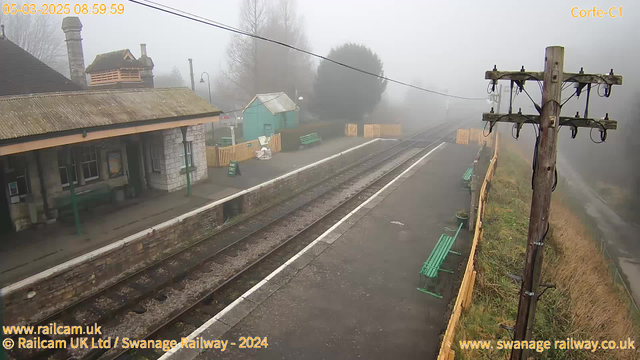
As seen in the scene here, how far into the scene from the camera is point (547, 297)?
8516 millimetres

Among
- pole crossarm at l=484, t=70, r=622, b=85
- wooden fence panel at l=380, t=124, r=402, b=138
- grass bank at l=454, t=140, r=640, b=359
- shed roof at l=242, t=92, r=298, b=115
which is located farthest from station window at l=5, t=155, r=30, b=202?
wooden fence panel at l=380, t=124, r=402, b=138

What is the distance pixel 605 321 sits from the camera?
8.25m

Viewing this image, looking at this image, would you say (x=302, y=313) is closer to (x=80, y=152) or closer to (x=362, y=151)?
(x=80, y=152)

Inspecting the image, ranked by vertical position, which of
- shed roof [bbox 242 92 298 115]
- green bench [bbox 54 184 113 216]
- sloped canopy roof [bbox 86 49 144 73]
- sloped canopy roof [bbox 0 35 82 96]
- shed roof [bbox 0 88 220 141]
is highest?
sloped canopy roof [bbox 86 49 144 73]

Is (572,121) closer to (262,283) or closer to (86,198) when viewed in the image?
(262,283)

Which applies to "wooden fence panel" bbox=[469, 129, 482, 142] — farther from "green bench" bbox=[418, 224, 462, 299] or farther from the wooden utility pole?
the wooden utility pole

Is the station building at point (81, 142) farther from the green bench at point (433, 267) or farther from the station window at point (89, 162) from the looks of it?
the green bench at point (433, 267)

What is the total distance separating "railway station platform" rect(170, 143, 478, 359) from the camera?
22.2 feet

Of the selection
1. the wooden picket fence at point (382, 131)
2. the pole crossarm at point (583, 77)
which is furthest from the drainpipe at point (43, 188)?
the wooden picket fence at point (382, 131)

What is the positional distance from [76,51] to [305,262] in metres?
17.5

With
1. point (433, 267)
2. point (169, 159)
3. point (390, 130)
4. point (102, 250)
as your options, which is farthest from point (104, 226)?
point (390, 130)

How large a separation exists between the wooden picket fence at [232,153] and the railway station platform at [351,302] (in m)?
9.48

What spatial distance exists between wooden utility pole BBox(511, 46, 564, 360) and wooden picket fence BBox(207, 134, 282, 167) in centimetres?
1692

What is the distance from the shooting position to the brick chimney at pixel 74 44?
19295 millimetres
